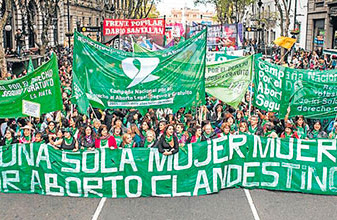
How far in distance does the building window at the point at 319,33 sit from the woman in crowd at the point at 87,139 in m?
28.1

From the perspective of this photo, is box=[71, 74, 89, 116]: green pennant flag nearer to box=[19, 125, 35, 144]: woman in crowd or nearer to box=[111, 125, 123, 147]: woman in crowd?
box=[111, 125, 123, 147]: woman in crowd

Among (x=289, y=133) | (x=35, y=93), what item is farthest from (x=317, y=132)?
(x=35, y=93)

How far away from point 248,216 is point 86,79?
15.2 feet

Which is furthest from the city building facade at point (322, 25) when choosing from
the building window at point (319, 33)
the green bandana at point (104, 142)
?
the green bandana at point (104, 142)

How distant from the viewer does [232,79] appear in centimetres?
1105

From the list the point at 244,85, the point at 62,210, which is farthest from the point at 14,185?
the point at 244,85

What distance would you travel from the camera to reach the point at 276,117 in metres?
11.4

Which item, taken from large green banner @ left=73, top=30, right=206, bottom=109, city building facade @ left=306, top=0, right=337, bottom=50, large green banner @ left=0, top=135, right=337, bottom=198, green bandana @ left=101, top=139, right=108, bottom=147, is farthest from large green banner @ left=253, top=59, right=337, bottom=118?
city building facade @ left=306, top=0, right=337, bottom=50

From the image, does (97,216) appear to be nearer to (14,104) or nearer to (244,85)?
(14,104)

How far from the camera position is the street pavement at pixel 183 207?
7848mm

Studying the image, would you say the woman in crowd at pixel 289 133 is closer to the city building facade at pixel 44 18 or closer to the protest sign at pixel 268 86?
the protest sign at pixel 268 86

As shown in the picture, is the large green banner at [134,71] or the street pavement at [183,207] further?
the large green banner at [134,71]

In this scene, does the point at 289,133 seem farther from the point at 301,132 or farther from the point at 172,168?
the point at 172,168

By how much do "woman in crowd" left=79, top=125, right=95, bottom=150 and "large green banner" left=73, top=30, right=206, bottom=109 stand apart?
64 cm
